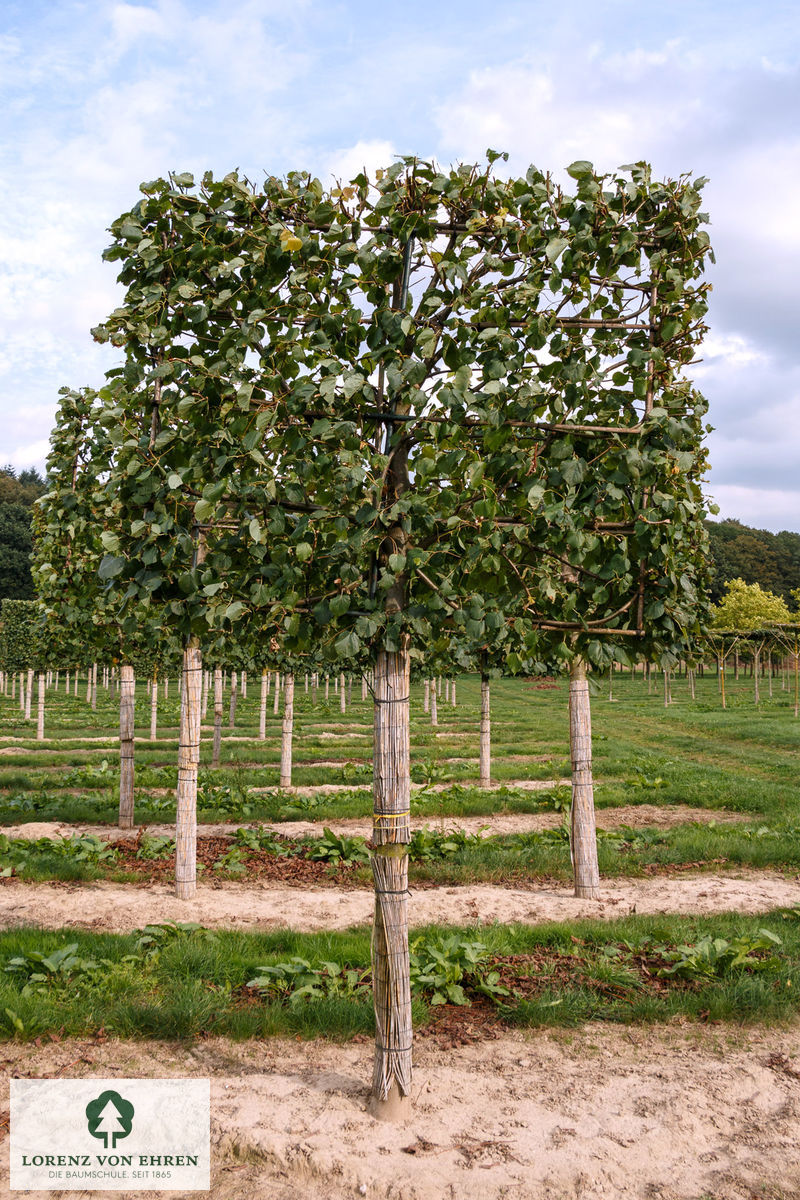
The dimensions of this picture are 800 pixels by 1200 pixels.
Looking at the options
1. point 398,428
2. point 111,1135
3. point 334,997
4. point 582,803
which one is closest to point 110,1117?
point 111,1135

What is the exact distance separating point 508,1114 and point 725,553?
9415 centimetres

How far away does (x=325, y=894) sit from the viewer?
8.99 m

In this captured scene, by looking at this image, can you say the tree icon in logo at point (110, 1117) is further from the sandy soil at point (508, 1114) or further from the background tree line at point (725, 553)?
the background tree line at point (725, 553)

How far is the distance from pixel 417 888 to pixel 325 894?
106cm

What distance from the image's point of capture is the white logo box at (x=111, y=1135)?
12.7 feet

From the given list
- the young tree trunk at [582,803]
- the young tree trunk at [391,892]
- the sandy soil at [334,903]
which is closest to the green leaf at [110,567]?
the young tree trunk at [391,892]

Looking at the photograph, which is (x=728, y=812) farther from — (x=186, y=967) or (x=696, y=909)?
(x=186, y=967)

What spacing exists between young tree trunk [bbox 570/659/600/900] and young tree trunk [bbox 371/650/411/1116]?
458 centimetres

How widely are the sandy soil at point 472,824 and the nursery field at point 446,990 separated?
0.09 m

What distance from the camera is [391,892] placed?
4438 mm

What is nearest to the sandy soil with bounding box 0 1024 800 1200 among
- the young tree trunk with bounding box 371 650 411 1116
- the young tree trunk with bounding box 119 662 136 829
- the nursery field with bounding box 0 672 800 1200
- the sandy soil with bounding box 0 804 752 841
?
the nursery field with bounding box 0 672 800 1200

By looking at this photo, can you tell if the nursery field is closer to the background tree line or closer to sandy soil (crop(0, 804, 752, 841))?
sandy soil (crop(0, 804, 752, 841))

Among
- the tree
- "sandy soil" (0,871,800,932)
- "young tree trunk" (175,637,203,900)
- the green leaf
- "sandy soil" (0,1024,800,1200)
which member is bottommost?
"sandy soil" (0,871,800,932)

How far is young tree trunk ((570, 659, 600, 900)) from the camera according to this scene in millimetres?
8719
